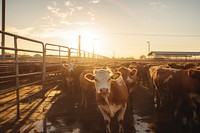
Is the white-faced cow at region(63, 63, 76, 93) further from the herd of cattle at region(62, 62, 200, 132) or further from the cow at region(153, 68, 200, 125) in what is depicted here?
the cow at region(153, 68, 200, 125)

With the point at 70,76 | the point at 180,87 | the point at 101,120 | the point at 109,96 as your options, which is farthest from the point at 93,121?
the point at 70,76

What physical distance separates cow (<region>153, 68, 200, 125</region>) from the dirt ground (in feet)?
1.90

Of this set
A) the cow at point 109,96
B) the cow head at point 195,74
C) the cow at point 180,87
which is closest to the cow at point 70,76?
the cow at point 180,87

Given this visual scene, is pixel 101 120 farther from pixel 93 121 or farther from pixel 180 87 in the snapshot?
pixel 180 87

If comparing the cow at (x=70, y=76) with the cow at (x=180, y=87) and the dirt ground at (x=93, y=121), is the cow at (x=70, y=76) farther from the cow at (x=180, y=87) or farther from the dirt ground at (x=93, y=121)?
the cow at (x=180, y=87)

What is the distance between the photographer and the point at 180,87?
22.4 feet

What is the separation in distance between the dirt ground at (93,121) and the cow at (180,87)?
0.58 meters

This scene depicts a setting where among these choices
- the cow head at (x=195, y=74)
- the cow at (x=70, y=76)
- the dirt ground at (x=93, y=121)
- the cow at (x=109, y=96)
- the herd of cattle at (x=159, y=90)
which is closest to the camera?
the cow at (x=109, y=96)

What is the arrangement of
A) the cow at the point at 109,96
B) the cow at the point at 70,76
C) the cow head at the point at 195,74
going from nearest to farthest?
1. the cow at the point at 109,96
2. the cow head at the point at 195,74
3. the cow at the point at 70,76

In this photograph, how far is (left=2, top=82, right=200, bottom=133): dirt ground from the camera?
5586mm

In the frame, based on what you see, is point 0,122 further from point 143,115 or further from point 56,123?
point 143,115

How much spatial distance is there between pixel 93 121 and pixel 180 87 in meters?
2.89

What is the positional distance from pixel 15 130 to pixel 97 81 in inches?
96.1

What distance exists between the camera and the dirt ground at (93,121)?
5.59m
